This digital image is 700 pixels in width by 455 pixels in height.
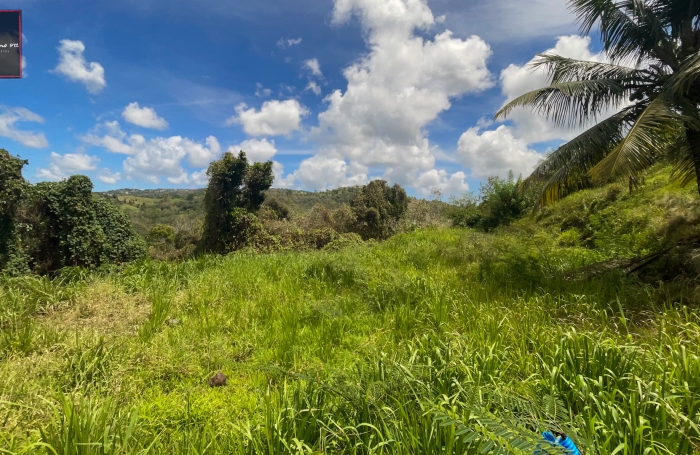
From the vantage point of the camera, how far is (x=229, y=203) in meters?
19.0

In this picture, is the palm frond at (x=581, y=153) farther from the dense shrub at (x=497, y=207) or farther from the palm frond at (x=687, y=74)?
the dense shrub at (x=497, y=207)

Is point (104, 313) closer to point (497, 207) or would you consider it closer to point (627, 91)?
point (627, 91)

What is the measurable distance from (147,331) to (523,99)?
7.26 meters

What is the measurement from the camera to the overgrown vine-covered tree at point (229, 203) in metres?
18.5

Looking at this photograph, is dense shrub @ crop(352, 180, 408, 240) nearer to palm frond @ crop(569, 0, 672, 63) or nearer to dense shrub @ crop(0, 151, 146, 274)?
dense shrub @ crop(0, 151, 146, 274)

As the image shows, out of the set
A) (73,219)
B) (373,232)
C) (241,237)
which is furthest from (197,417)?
(373,232)

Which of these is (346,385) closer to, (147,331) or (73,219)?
(147,331)

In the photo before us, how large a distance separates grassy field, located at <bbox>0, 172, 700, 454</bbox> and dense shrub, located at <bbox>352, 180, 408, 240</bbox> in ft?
56.1

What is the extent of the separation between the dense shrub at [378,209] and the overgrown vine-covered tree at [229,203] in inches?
319

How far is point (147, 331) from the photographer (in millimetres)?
3889

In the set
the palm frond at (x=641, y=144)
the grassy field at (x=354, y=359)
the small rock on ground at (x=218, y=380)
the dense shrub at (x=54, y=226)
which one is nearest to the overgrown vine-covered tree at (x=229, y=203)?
the dense shrub at (x=54, y=226)

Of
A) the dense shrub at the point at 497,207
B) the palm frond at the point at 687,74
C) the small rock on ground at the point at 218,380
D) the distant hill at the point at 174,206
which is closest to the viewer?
the small rock on ground at the point at 218,380

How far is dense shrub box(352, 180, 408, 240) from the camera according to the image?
949 inches

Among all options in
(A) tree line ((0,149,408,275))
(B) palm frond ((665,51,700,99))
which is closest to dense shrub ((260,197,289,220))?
(A) tree line ((0,149,408,275))
